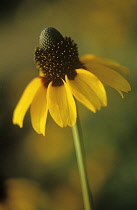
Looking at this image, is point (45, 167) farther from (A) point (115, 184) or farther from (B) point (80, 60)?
(B) point (80, 60)

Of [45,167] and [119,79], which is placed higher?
[119,79]

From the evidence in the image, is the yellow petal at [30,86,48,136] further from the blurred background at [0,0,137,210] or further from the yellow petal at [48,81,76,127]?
the blurred background at [0,0,137,210]

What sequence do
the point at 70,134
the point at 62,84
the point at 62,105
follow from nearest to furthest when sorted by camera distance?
the point at 62,105 → the point at 62,84 → the point at 70,134

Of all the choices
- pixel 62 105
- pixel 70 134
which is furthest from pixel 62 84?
pixel 70 134

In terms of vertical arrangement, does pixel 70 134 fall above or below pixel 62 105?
below

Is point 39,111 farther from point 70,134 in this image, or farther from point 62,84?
point 70,134

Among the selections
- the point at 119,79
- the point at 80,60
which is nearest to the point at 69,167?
the point at 80,60

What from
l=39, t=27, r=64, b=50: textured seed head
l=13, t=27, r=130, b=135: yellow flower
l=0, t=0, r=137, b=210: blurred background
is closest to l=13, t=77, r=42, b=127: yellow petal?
l=13, t=27, r=130, b=135: yellow flower

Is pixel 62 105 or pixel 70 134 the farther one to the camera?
pixel 70 134

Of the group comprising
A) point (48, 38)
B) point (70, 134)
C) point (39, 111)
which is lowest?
point (70, 134)
